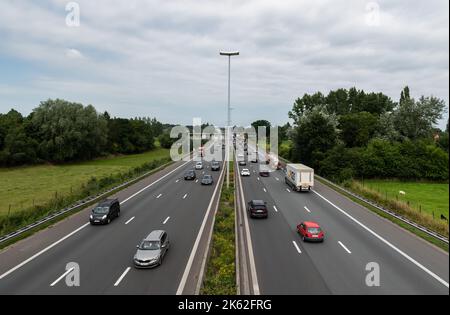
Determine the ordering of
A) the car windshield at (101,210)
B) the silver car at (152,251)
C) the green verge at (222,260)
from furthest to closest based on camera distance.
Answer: the car windshield at (101,210)
the silver car at (152,251)
the green verge at (222,260)

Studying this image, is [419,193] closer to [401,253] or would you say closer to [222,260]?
[401,253]

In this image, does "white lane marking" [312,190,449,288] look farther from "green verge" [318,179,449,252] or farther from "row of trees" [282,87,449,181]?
"row of trees" [282,87,449,181]

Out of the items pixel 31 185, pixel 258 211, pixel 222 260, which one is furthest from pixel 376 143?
pixel 31 185

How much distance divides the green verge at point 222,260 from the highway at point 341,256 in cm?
133

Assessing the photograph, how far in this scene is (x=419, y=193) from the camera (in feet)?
134

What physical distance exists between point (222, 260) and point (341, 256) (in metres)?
7.00

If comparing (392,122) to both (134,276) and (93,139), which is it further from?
(93,139)

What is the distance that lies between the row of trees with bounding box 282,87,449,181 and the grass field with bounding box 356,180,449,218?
2.15 m

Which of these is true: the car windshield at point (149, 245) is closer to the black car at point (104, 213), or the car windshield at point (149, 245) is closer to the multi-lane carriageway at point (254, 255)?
the multi-lane carriageway at point (254, 255)

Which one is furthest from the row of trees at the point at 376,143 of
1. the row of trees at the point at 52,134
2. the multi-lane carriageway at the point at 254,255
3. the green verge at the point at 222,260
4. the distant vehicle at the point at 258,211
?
the row of trees at the point at 52,134

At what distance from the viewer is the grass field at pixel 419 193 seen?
1284 inches

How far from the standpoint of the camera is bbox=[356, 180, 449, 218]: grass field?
32.6m

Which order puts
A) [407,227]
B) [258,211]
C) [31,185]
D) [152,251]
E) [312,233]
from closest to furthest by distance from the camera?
[152,251] < [312,233] < [407,227] < [258,211] < [31,185]
